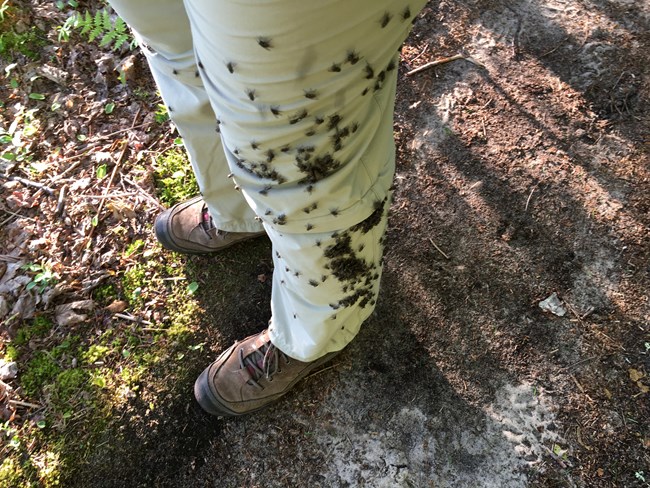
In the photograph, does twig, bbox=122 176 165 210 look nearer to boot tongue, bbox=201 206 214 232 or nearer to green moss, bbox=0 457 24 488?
boot tongue, bbox=201 206 214 232

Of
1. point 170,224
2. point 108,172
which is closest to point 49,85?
point 108,172

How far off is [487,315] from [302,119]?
166cm

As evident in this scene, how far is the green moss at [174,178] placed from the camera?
3.00 metres

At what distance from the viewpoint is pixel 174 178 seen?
10.00 ft

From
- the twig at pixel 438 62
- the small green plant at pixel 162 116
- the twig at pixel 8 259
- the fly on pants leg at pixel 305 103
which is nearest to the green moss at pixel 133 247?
the twig at pixel 8 259

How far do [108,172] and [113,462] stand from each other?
5.75 ft

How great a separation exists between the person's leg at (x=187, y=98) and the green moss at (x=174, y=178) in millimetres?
259

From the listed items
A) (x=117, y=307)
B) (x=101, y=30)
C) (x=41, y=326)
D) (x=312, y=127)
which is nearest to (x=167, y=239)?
(x=117, y=307)

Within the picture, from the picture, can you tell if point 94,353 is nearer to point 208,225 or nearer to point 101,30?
point 208,225

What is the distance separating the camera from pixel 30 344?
2654 mm

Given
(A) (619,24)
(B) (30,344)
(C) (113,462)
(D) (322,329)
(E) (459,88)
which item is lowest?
(C) (113,462)

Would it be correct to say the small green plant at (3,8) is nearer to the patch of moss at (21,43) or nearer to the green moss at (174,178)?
the patch of moss at (21,43)

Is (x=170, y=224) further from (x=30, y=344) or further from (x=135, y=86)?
(x=135, y=86)

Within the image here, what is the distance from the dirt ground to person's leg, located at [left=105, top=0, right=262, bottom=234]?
1.06ft
